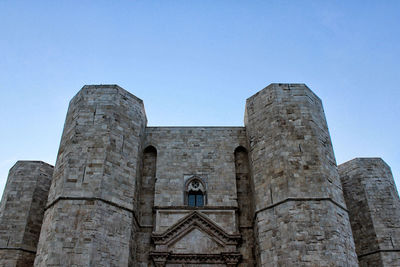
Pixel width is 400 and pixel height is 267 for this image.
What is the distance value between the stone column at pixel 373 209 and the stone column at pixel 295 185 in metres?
3.80

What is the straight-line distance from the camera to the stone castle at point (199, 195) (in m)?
11.7

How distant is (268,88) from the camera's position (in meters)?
14.9

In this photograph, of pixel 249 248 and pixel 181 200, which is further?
pixel 181 200

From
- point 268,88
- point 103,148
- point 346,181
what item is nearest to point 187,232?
point 103,148

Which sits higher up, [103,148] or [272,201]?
[103,148]

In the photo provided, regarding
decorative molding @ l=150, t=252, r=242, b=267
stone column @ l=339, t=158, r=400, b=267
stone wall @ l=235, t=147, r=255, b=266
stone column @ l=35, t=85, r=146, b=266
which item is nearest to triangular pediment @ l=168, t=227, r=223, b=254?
decorative molding @ l=150, t=252, r=242, b=267

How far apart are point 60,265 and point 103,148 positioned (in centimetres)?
398

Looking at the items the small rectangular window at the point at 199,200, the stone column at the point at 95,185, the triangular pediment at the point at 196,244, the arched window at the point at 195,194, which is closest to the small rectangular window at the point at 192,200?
the arched window at the point at 195,194

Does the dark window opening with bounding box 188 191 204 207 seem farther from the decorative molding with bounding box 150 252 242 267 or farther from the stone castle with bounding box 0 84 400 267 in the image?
the decorative molding with bounding box 150 252 242 267

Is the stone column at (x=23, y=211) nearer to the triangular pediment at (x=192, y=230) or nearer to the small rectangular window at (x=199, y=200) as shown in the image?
the triangular pediment at (x=192, y=230)

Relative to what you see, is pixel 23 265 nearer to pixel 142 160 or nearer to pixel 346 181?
pixel 142 160

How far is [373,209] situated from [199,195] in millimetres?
7494

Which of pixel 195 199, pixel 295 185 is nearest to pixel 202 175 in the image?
pixel 195 199

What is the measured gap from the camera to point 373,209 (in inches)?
628
